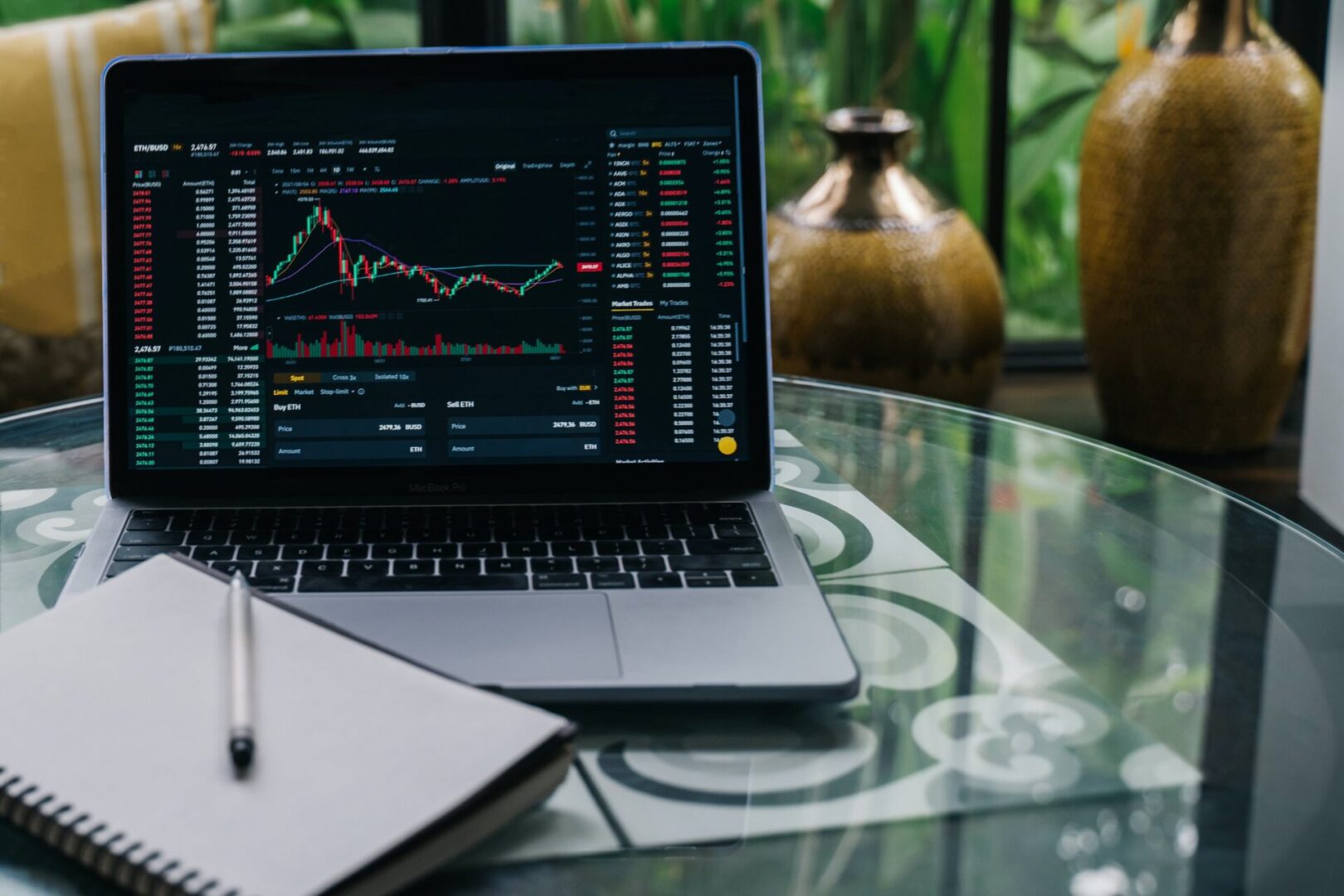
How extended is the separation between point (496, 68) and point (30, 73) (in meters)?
0.87

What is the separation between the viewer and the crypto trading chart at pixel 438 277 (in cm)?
90

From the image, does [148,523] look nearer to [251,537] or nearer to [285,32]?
[251,537]

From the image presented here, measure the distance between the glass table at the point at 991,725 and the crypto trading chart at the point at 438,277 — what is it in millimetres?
133

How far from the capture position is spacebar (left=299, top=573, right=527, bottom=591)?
30.0 inches

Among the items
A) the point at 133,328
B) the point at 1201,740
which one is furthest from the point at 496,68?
the point at 1201,740

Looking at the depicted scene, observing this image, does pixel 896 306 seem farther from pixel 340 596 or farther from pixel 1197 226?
pixel 340 596

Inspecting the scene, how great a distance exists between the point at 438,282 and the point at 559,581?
0.24 meters

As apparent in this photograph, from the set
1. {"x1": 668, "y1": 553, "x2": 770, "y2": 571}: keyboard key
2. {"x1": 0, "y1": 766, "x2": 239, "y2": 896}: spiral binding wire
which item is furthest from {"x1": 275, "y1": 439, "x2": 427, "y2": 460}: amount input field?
{"x1": 0, "y1": 766, "x2": 239, "y2": 896}: spiral binding wire

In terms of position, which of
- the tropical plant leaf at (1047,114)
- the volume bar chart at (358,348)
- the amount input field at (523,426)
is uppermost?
the tropical plant leaf at (1047,114)

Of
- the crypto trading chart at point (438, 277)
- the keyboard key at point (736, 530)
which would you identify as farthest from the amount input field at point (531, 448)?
the keyboard key at point (736, 530)

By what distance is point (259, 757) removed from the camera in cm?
55

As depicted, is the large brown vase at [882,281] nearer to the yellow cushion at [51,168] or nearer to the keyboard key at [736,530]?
the yellow cushion at [51,168]

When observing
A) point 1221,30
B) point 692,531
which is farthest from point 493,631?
point 1221,30

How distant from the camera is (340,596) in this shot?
2.46 ft
